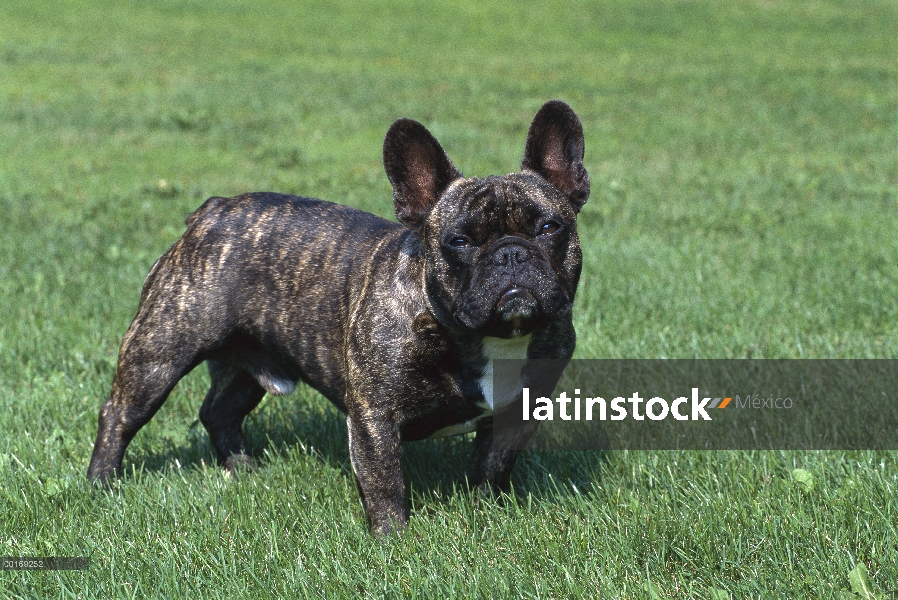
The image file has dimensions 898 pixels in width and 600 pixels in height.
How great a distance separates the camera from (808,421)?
4832mm

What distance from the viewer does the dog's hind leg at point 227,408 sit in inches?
200

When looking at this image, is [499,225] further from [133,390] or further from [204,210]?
[133,390]

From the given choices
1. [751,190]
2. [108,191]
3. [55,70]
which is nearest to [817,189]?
[751,190]

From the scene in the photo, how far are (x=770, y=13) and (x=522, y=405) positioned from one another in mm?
32884

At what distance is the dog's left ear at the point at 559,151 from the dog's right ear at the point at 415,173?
0.35 meters

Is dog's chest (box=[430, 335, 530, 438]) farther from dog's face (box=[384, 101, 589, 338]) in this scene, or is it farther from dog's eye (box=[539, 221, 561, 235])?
dog's eye (box=[539, 221, 561, 235])

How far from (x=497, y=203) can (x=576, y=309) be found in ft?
11.1

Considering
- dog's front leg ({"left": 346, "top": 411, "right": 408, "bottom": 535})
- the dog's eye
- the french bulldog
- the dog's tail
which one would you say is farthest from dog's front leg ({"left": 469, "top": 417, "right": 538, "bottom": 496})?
the dog's tail

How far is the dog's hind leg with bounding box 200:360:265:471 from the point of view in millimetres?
5082

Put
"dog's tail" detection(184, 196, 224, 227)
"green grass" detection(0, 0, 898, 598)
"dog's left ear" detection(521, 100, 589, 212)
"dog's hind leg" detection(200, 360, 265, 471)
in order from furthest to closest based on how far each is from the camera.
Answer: "dog's hind leg" detection(200, 360, 265, 471), "dog's tail" detection(184, 196, 224, 227), "dog's left ear" detection(521, 100, 589, 212), "green grass" detection(0, 0, 898, 598)

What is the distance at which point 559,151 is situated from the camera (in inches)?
159

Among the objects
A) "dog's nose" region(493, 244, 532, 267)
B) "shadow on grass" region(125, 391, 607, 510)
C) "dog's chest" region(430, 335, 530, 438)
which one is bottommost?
"shadow on grass" region(125, 391, 607, 510)

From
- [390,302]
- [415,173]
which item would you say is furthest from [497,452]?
[415,173]

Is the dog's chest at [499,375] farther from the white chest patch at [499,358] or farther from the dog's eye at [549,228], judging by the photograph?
the dog's eye at [549,228]
